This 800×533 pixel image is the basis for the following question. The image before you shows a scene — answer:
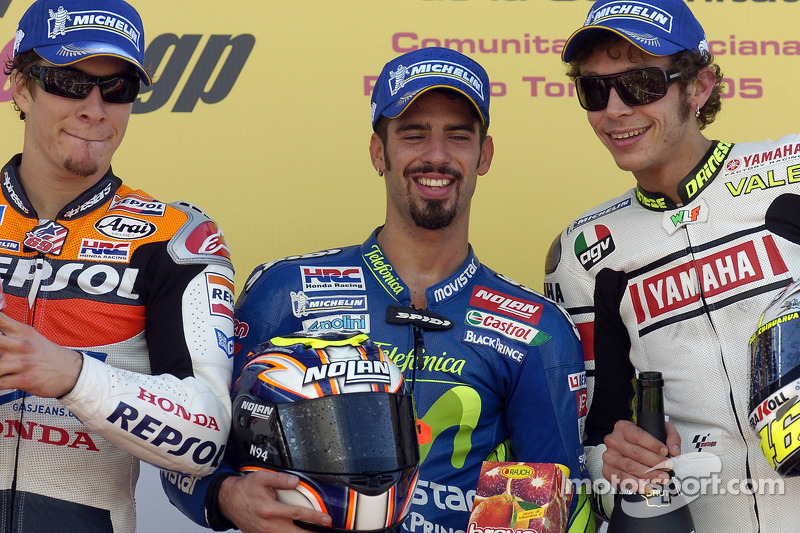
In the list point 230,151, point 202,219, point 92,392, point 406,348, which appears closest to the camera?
point 92,392

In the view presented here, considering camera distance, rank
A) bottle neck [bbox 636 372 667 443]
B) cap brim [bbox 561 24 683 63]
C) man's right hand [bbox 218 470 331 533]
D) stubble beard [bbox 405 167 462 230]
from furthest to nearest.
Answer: stubble beard [bbox 405 167 462 230] → cap brim [bbox 561 24 683 63] → bottle neck [bbox 636 372 667 443] → man's right hand [bbox 218 470 331 533]

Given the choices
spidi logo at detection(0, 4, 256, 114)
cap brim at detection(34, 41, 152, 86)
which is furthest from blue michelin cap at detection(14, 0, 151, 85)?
spidi logo at detection(0, 4, 256, 114)

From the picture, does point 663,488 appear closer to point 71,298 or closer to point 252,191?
→ point 71,298

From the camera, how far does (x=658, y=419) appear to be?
223cm

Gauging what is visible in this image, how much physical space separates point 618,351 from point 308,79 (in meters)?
1.40

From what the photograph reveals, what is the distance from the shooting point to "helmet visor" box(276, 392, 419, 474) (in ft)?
6.48

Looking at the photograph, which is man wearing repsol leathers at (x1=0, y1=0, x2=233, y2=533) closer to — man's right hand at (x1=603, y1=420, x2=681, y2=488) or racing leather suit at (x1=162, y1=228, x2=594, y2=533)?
racing leather suit at (x1=162, y1=228, x2=594, y2=533)

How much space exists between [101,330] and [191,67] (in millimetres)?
1344

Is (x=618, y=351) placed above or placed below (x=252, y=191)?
below

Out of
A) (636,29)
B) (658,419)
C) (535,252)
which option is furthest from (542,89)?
(658,419)

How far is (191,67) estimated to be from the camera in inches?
128

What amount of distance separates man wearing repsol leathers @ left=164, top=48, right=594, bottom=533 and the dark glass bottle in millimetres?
250

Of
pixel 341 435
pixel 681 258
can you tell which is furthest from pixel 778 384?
pixel 341 435

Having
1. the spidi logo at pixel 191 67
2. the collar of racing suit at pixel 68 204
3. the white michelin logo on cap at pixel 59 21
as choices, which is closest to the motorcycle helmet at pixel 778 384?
the collar of racing suit at pixel 68 204
